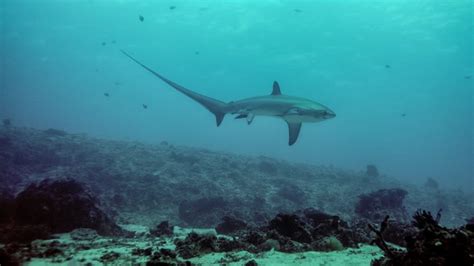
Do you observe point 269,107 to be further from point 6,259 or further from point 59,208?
point 6,259

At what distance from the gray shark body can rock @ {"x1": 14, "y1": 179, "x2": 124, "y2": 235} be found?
5891 mm

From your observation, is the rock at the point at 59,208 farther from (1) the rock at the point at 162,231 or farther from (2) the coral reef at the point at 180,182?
(2) the coral reef at the point at 180,182

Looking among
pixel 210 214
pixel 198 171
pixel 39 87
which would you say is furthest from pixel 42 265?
pixel 39 87

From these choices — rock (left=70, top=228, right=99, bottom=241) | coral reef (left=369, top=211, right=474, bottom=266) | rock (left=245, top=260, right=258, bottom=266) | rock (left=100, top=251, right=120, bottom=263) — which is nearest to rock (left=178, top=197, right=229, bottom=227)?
rock (left=70, top=228, right=99, bottom=241)

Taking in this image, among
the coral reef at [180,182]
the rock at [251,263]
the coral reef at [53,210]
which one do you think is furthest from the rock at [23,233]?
the coral reef at [180,182]

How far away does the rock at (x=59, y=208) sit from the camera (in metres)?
7.04

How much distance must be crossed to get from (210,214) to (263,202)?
11.6 feet

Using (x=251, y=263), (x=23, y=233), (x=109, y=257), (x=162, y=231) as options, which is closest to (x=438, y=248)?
(x=251, y=263)

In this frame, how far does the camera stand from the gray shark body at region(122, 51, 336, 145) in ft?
40.5

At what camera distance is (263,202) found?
1636cm

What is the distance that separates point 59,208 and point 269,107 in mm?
8615

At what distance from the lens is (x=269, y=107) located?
13.1 metres

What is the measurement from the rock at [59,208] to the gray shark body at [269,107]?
19.3ft

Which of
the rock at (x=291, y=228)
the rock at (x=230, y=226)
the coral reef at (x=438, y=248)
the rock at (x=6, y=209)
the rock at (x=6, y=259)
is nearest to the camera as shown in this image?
the coral reef at (x=438, y=248)
